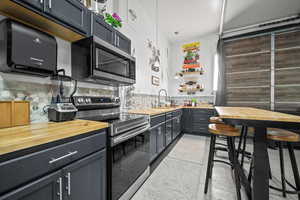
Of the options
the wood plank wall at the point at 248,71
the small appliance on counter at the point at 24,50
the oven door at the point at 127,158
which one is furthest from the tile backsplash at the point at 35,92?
the wood plank wall at the point at 248,71

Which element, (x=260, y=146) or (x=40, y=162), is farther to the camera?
(x=260, y=146)

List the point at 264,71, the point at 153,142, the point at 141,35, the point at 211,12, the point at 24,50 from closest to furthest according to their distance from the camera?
the point at 24,50 → the point at 153,142 → the point at 141,35 → the point at 211,12 → the point at 264,71

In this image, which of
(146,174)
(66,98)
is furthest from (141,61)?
(146,174)

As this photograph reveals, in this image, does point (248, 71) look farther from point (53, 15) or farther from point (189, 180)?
point (53, 15)

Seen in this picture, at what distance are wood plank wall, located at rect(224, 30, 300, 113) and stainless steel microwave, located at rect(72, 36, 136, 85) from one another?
379 centimetres

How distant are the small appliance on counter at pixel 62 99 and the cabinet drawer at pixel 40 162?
43cm

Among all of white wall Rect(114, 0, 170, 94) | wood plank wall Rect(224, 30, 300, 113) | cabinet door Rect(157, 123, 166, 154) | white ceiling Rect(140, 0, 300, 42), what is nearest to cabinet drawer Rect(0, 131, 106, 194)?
cabinet door Rect(157, 123, 166, 154)

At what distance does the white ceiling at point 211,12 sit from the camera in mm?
2807

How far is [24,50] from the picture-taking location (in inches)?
35.8

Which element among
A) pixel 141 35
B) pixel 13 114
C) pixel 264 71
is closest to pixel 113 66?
pixel 13 114

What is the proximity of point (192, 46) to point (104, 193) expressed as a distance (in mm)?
4870

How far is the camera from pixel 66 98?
1.32 metres

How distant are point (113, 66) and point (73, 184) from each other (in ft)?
4.08

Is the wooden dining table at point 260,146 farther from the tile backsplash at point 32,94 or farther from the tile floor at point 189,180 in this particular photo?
the tile backsplash at point 32,94
